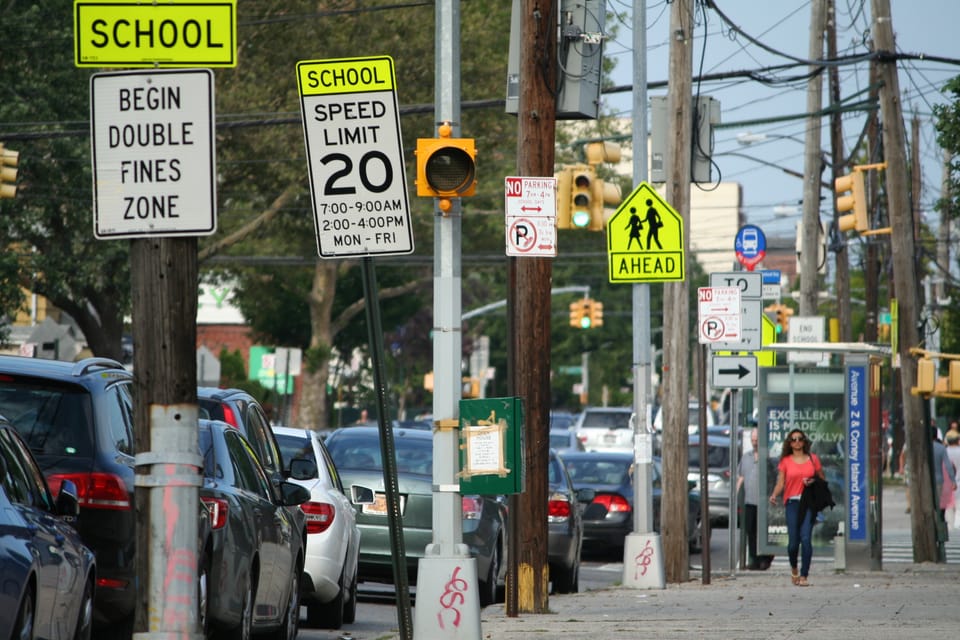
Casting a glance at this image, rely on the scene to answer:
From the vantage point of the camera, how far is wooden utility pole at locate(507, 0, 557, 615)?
14742 millimetres

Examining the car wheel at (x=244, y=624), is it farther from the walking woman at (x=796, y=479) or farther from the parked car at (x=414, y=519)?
the walking woman at (x=796, y=479)

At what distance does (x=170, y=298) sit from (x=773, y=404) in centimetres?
1822

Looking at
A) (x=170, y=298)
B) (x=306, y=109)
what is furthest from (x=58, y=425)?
(x=170, y=298)

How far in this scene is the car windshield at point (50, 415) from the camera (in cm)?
1005

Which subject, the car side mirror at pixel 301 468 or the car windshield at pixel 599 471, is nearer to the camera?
the car side mirror at pixel 301 468

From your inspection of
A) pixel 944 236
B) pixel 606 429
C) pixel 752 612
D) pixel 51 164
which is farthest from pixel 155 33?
pixel 944 236

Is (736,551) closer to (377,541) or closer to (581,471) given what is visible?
(581,471)

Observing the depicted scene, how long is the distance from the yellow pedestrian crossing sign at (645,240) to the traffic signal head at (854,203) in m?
9.63

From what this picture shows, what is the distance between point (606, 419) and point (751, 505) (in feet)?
73.6

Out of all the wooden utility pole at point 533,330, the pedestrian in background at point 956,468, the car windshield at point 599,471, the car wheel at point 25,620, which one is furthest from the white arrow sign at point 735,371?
the car wheel at point 25,620

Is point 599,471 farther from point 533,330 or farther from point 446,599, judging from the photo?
point 446,599

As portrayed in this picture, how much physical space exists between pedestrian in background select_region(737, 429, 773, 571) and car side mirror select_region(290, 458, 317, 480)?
471 inches

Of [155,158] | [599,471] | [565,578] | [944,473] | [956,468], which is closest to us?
[155,158]

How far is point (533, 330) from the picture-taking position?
48.4 ft
